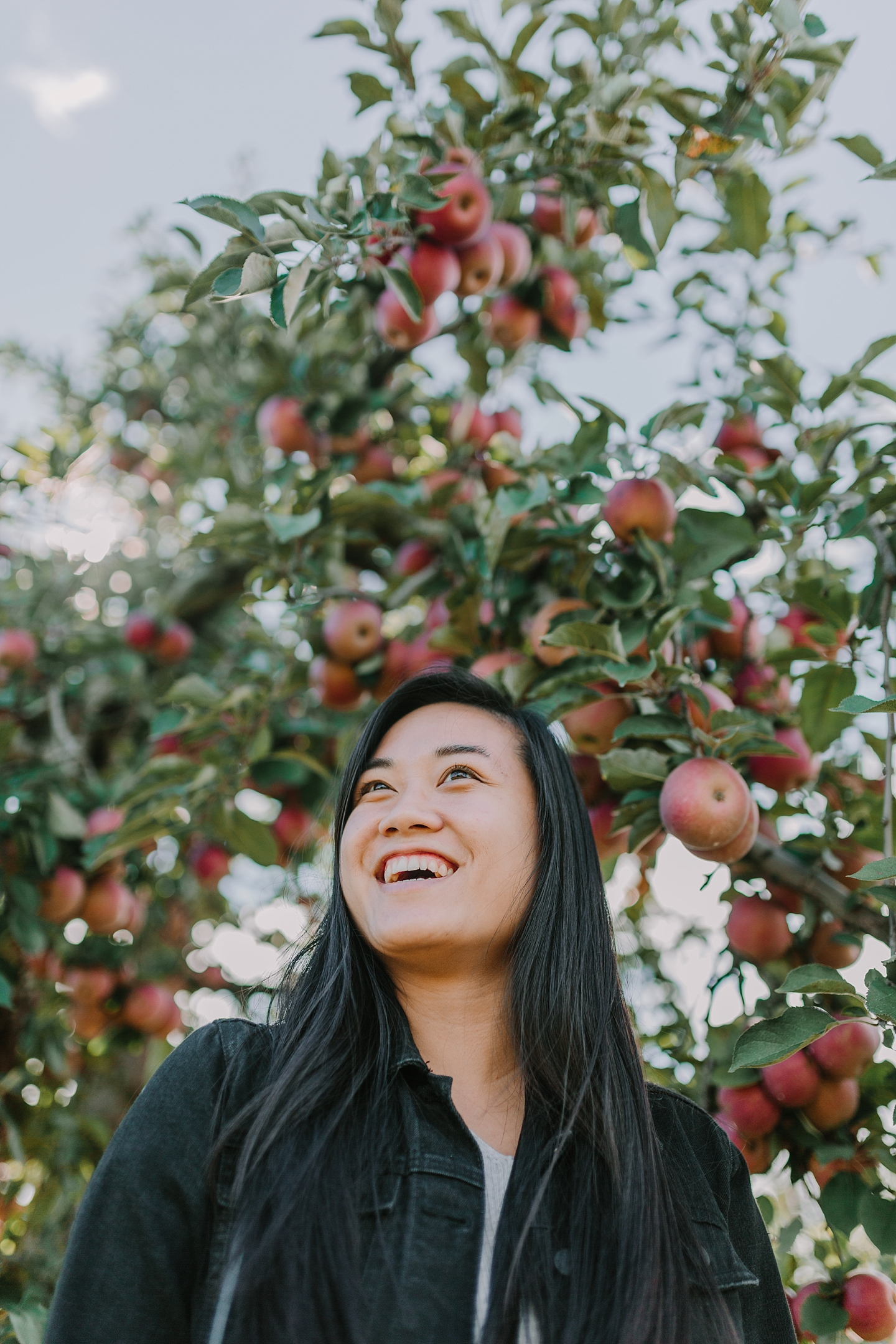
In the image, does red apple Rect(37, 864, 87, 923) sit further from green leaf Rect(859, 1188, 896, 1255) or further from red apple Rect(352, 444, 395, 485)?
green leaf Rect(859, 1188, 896, 1255)

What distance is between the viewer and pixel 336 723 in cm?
226

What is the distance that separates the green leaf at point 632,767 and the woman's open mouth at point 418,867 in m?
0.39

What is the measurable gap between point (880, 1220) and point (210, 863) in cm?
150

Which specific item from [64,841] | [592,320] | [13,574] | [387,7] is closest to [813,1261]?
[64,841]

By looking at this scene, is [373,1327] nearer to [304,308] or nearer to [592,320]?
[304,308]

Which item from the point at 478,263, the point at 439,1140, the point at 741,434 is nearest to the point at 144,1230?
the point at 439,1140

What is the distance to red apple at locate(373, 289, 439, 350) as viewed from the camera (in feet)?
6.13

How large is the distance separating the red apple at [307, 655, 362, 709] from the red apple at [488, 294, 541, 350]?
74 centimetres

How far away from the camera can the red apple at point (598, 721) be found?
151cm

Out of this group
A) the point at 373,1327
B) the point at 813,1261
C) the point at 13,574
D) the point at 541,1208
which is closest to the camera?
the point at 373,1327

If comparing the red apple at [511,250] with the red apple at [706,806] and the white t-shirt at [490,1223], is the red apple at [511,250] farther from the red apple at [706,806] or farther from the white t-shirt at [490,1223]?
the white t-shirt at [490,1223]

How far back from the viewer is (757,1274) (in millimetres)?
1078

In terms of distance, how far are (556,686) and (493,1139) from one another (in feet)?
2.14

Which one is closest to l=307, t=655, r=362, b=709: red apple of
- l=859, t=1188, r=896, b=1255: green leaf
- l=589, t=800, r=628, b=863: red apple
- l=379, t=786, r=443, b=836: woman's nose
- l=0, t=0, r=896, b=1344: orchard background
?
l=0, t=0, r=896, b=1344: orchard background
